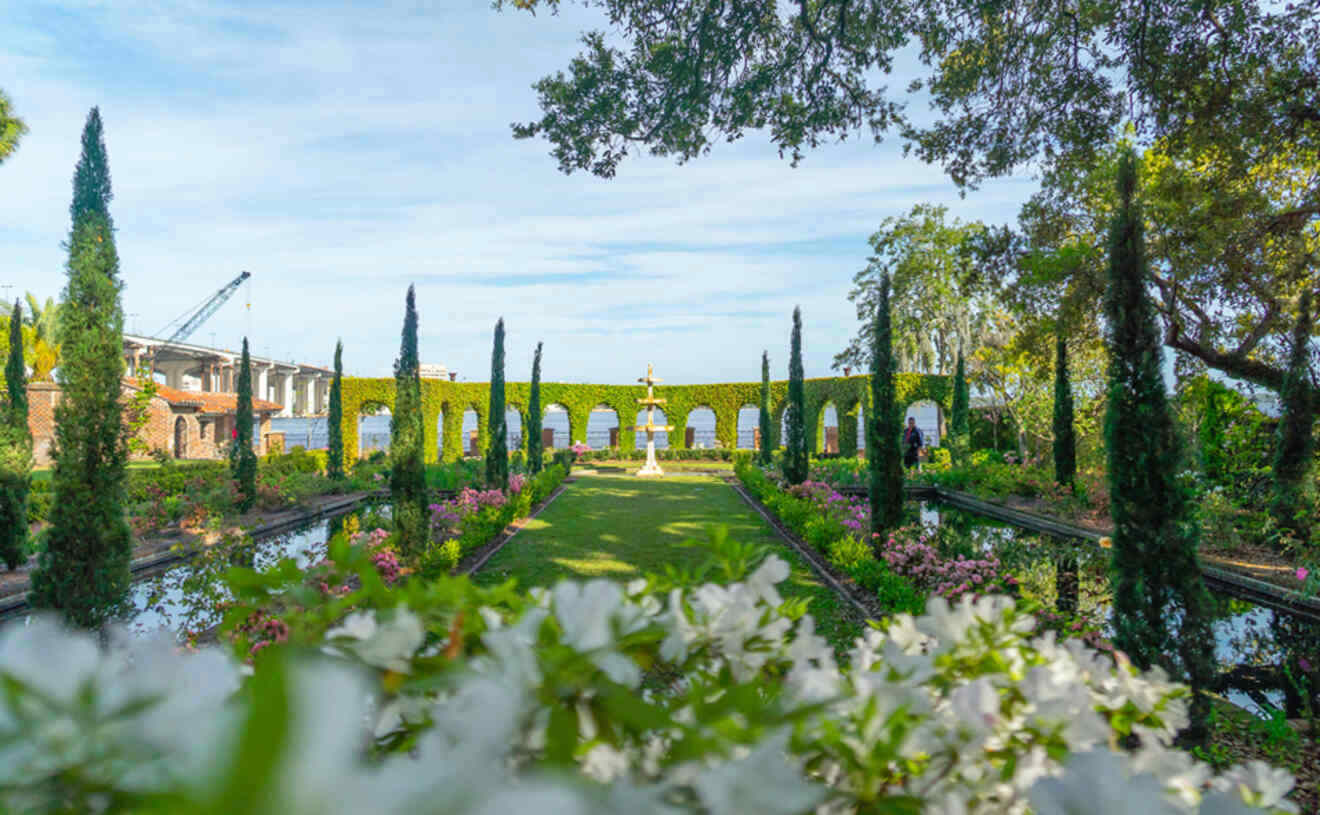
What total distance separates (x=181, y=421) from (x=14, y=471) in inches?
852

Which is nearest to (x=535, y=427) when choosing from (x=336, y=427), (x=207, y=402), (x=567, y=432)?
(x=336, y=427)

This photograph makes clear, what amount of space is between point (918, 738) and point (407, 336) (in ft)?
31.2

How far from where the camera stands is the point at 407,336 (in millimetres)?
9219

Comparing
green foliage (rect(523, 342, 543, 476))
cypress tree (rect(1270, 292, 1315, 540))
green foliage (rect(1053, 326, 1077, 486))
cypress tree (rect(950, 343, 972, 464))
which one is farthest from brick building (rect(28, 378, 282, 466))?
cypress tree (rect(1270, 292, 1315, 540))

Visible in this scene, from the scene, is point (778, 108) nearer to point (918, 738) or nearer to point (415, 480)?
point (415, 480)

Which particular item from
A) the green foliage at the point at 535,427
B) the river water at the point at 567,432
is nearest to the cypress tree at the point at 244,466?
the river water at the point at 567,432

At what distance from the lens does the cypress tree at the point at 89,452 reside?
5496 millimetres

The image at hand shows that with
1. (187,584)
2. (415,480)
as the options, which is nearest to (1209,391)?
(415,480)

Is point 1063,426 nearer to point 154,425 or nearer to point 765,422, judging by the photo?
point 765,422

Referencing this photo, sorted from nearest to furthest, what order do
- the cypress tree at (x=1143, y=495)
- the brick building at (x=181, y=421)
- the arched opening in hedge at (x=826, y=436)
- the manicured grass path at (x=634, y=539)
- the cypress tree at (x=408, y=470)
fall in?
the cypress tree at (x=1143, y=495) → the manicured grass path at (x=634, y=539) → the cypress tree at (x=408, y=470) → the brick building at (x=181, y=421) → the arched opening in hedge at (x=826, y=436)

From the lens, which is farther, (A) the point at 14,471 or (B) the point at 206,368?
(B) the point at 206,368

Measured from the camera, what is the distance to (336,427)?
1731cm

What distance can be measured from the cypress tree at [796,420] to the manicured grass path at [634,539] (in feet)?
4.61

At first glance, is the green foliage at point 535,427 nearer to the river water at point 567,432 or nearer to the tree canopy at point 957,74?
the river water at point 567,432
